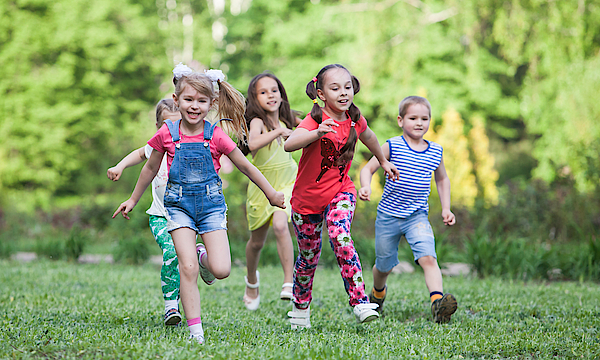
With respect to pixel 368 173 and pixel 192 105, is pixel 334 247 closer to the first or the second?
pixel 368 173

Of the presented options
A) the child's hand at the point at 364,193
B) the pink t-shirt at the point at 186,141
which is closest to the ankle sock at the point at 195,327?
the pink t-shirt at the point at 186,141

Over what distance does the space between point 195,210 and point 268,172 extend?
1591mm

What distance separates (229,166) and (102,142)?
463 inches

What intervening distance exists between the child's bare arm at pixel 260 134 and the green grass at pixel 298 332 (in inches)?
55.4

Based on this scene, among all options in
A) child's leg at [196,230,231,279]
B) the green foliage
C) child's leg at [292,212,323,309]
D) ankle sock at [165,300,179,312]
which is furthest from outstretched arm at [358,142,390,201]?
the green foliage

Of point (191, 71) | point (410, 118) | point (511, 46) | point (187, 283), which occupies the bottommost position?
point (187, 283)

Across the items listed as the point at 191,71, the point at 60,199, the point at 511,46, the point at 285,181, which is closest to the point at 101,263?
the point at 285,181

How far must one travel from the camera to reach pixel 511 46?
11750mm

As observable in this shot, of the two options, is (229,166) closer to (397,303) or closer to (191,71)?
(397,303)

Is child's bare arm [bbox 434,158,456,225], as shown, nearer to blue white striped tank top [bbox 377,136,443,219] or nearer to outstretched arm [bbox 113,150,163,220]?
blue white striped tank top [bbox 377,136,443,219]

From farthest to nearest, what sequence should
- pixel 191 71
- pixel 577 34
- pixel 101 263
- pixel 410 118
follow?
pixel 577 34, pixel 101 263, pixel 410 118, pixel 191 71

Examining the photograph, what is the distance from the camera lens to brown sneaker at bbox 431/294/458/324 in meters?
3.95

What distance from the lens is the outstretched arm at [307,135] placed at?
3.32 m

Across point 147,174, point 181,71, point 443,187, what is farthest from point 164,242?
point 443,187
